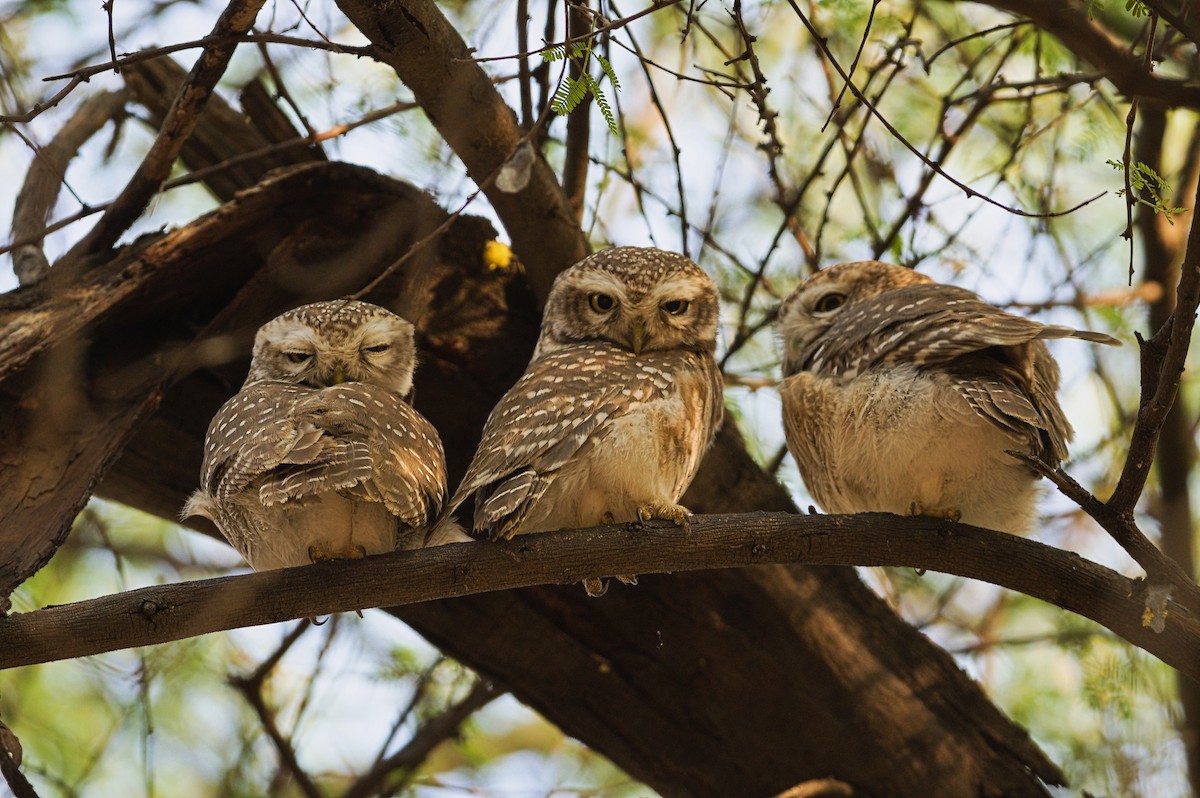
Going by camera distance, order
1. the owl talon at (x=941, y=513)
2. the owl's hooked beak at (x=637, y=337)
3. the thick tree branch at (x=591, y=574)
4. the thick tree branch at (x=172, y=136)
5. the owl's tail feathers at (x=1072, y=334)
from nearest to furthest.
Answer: the thick tree branch at (x=591, y=574) → the owl's tail feathers at (x=1072, y=334) → the owl talon at (x=941, y=513) → the thick tree branch at (x=172, y=136) → the owl's hooked beak at (x=637, y=337)

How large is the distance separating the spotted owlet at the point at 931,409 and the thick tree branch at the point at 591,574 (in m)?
0.18

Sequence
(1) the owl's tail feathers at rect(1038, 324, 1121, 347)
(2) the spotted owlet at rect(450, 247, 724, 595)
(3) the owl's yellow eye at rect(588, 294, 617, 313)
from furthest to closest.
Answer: (3) the owl's yellow eye at rect(588, 294, 617, 313) < (2) the spotted owlet at rect(450, 247, 724, 595) < (1) the owl's tail feathers at rect(1038, 324, 1121, 347)

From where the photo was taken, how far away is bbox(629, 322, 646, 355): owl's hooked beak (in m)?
3.70

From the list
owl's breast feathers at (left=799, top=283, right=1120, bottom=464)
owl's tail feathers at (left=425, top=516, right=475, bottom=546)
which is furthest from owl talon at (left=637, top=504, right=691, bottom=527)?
owl's breast feathers at (left=799, top=283, right=1120, bottom=464)

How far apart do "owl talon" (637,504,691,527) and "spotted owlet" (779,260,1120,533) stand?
59 cm

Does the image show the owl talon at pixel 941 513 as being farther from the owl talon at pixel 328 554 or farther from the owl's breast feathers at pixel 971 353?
the owl talon at pixel 328 554

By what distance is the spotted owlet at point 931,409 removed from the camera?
304 centimetres

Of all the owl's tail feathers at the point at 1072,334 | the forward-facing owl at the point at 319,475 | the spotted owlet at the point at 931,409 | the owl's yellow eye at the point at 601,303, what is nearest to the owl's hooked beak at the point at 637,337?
the owl's yellow eye at the point at 601,303

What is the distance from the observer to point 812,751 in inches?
175

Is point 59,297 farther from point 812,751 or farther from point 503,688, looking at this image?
point 812,751

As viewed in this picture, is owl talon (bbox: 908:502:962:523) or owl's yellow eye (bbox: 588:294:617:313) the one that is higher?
owl's yellow eye (bbox: 588:294:617:313)

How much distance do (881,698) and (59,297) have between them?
3122mm

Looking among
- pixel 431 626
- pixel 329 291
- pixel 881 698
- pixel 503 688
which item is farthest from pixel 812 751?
pixel 329 291

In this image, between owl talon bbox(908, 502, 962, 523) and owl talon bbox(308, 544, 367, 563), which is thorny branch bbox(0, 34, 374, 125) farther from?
owl talon bbox(908, 502, 962, 523)
